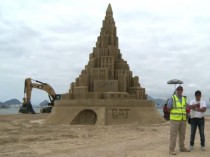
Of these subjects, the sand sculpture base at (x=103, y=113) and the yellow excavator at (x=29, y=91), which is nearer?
the sand sculpture base at (x=103, y=113)

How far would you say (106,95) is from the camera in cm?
2033

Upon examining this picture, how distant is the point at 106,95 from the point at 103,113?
1.43m

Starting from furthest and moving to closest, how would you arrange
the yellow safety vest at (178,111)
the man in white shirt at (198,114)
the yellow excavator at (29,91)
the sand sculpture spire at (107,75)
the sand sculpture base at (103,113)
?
the yellow excavator at (29,91) → the sand sculpture spire at (107,75) → the sand sculpture base at (103,113) → the man in white shirt at (198,114) → the yellow safety vest at (178,111)

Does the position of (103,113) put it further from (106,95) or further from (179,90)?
(179,90)

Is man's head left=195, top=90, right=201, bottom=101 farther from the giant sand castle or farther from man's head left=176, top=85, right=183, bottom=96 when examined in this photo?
the giant sand castle

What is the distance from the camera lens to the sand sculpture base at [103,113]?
1952cm

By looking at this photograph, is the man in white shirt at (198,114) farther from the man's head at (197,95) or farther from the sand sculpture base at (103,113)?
the sand sculpture base at (103,113)

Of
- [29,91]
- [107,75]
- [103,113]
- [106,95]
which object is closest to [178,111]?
[103,113]

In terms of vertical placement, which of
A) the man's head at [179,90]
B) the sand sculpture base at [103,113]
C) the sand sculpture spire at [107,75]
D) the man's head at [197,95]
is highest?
the sand sculpture spire at [107,75]

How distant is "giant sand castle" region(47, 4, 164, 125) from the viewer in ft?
65.0

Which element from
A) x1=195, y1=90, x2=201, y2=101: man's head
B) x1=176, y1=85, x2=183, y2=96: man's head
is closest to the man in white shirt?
x1=195, y1=90, x2=201, y2=101: man's head

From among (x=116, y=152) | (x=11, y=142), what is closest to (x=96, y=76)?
(x=11, y=142)

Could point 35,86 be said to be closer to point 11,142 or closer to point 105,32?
point 105,32

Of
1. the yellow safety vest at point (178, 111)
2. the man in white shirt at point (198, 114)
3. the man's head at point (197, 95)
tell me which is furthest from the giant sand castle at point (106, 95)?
Answer: the yellow safety vest at point (178, 111)
